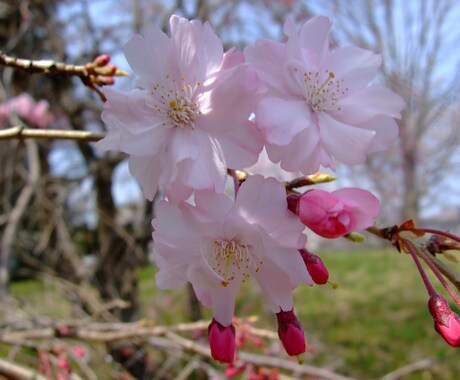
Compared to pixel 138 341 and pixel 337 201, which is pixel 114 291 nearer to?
pixel 138 341

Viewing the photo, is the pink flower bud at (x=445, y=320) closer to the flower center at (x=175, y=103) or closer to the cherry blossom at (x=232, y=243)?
the cherry blossom at (x=232, y=243)

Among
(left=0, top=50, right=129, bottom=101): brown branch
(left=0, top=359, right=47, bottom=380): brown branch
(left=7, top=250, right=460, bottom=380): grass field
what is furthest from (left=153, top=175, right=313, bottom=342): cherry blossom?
(left=7, top=250, right=460, bottom=380): grass field

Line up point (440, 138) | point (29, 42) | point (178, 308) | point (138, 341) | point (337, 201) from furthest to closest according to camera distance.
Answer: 1. point (440, 138)
2. point (178, 308)
3. point (29, 42)
4. point (138, 341)
5. point (337, 201)

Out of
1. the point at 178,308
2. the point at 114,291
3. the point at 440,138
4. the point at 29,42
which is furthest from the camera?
the point at 440,138

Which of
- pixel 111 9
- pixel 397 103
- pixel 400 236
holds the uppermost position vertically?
pixel 397 103

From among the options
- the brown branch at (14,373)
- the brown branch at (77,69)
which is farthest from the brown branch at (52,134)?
the brown branch at (14,373)

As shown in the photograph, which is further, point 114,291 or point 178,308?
point 178,308

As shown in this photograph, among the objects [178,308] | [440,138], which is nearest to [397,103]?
[178,308]

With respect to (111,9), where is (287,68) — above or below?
above
